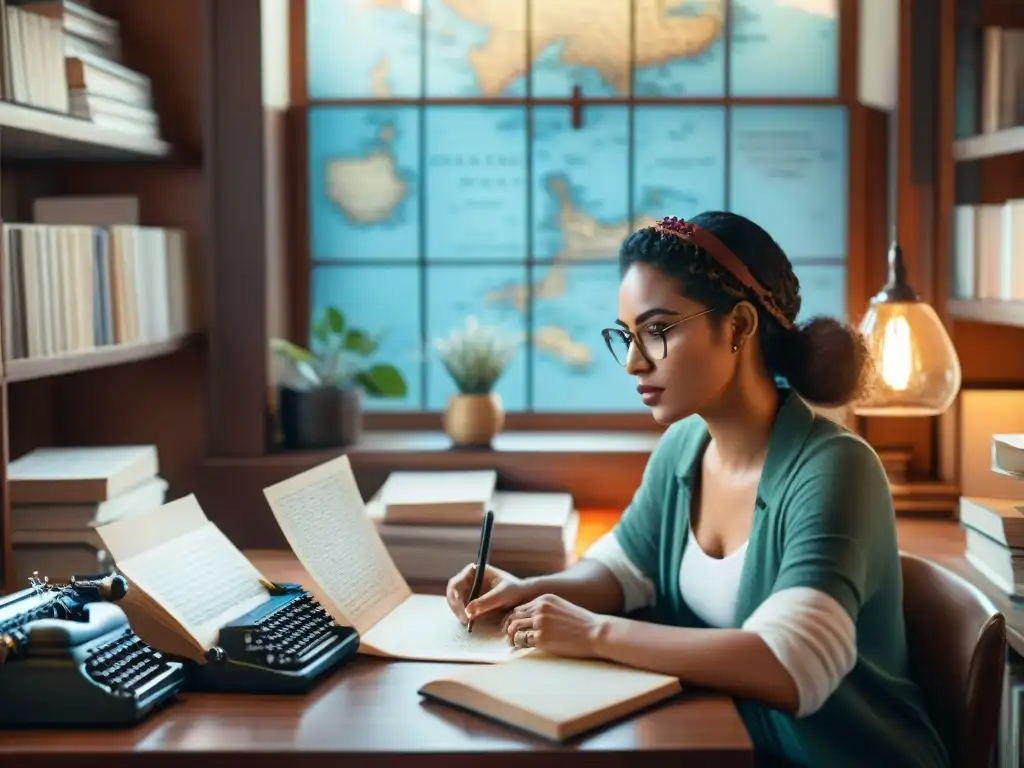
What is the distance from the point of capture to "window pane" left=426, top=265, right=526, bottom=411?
131 inches

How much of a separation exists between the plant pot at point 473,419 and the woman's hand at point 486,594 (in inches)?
36.3

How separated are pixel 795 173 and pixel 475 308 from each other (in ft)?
2.79

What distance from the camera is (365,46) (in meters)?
3.30

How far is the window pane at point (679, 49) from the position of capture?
3.25 metres

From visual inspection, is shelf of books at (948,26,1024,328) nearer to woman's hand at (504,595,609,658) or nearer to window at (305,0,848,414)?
window at (305,0,848,414)

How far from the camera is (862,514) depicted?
182 centimetres

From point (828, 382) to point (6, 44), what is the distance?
1414 mm

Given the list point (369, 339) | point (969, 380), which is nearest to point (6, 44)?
point (369, 339)

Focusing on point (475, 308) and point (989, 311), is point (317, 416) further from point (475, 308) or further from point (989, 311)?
point (989, 311)

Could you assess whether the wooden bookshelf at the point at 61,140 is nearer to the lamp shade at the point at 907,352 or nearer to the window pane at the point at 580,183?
the window pane at the point at 580,183

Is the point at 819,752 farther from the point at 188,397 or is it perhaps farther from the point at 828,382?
the point at 188,397

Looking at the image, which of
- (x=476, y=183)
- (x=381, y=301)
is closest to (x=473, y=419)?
(x=381, y=301)

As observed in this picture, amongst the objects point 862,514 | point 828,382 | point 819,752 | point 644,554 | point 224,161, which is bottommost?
point 819,752

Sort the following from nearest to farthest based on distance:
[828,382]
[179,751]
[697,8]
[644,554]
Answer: [179,751] < [828,382] < [644,554] < [697,8]
